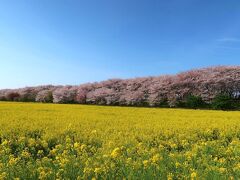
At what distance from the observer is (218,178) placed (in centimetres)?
694

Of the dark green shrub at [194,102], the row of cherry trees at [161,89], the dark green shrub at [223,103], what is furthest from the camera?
the row of cherry trees at [161,89]

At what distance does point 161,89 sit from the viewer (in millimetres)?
51344

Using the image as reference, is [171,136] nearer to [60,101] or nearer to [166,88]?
[166,88]

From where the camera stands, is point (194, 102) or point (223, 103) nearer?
point (223, 103)

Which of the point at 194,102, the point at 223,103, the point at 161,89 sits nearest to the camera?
the point at 223,103

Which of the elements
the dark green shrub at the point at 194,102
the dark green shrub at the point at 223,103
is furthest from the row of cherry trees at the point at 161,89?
the dark green shrub at the point at 223,103

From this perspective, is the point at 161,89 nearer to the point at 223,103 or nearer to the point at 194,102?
the point at 194,102

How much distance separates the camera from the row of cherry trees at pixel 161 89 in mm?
48688

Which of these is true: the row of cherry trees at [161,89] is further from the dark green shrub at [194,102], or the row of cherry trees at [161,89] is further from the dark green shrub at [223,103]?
the dark green shrub at [223,103]

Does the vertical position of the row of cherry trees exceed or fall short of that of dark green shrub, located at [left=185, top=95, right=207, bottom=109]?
it exceeds it

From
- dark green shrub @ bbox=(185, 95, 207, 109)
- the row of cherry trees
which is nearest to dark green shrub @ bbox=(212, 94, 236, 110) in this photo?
dark green shrub @ bbox=(185, 95, 207, 109)

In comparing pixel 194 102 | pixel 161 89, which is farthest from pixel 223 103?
pixel 161 89

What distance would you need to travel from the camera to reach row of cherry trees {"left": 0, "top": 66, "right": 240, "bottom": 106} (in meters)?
48.7

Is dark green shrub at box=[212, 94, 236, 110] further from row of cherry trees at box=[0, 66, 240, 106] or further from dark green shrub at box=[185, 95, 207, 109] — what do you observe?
row of cherry trees at box=[0, 66, 240, 106]
